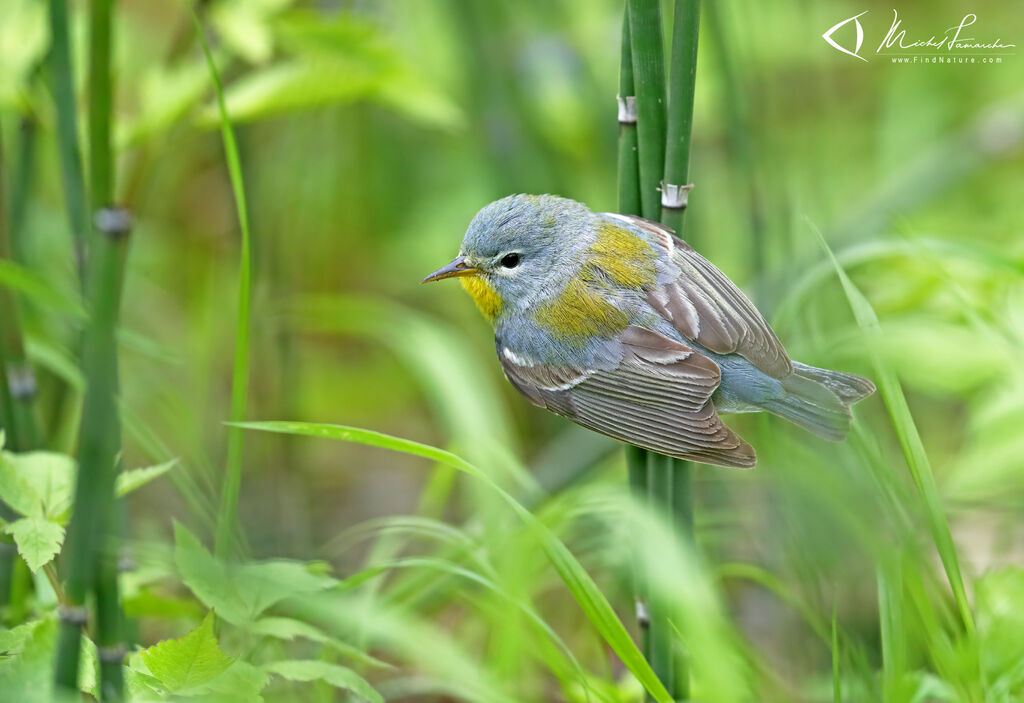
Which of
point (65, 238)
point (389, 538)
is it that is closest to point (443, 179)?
point (65, 238)

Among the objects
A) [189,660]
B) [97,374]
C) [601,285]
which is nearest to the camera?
[97,374]

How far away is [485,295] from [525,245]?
0.12 meters

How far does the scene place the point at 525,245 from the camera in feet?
4.77

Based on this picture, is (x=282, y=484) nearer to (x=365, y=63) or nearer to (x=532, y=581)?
(x=532, y=581)

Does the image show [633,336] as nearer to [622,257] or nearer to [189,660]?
[622,257]

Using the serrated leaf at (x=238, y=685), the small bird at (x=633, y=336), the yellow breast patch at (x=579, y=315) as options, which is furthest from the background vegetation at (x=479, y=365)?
the yellow breast patch at (x=579, y=315)

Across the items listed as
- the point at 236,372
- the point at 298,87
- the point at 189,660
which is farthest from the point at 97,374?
the point at 298,87

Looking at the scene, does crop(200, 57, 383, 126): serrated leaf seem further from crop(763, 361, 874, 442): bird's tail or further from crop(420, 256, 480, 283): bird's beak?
crop(763, 361, 874, 442): bird's tail

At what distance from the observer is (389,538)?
100 inches

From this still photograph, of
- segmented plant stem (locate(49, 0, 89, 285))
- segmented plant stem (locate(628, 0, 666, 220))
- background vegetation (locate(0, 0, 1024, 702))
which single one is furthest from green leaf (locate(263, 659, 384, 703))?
segmented plant stem (locate(49, 0, 89, 285))

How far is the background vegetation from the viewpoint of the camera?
1.32 metres

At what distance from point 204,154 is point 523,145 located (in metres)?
1.54

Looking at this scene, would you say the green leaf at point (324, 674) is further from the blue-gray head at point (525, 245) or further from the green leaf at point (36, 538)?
the blue-gray head at point (525, 245)

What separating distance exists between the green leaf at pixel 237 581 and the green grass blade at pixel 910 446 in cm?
76
